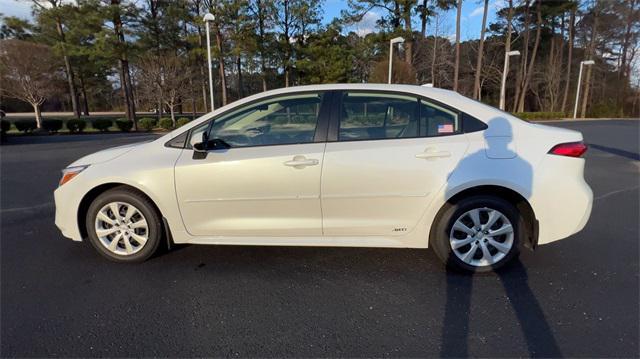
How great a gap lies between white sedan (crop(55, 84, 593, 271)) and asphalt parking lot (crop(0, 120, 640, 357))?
11.7 inches

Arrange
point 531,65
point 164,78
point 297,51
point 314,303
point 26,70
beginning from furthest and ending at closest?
1. point 531,65
2. point 297,51
3. point 164,78
4. point 26,70
5. point 314,303

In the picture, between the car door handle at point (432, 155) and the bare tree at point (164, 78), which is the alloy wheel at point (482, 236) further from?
the bare tree at point (164, 78)

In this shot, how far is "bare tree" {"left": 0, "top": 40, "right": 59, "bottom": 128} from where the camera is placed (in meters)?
21.2

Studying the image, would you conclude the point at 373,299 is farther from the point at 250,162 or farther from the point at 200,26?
the point at 200,26

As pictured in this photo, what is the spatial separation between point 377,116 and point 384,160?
1.56 feet

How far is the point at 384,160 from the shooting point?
2.84m

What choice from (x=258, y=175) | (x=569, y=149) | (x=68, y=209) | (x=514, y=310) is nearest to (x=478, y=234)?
(x=514, y=310)

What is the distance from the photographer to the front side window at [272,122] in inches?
120

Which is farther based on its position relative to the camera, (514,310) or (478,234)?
(478,234)

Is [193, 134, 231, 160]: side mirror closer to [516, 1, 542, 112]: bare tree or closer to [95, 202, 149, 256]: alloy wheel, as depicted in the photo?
[95, 202, 149, 256]: alloy wheel

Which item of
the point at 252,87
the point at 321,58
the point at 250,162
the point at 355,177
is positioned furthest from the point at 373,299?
the point at 252,87

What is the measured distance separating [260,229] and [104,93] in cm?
6377

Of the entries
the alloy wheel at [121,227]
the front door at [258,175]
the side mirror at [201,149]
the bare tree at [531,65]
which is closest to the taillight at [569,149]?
the front door at [258,175]

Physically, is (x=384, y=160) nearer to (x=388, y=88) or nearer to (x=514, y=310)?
(x=388, y=88)
